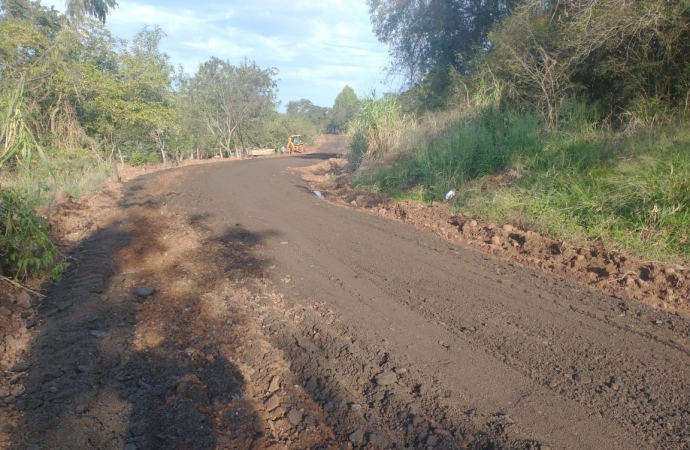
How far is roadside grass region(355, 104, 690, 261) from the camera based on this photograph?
7.37 m

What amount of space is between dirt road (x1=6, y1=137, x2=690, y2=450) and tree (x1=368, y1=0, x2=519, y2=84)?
12.7 meters

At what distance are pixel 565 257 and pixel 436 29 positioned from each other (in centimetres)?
1551

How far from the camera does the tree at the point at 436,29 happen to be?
62.4ft

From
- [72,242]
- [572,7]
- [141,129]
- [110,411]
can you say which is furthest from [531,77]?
[141,129]

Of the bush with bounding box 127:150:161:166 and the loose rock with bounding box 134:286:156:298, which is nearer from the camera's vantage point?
the loose rock with bounding box 134:286:156:298

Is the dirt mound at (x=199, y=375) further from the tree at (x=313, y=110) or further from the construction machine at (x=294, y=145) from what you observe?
the tree at (x=313, y=110)

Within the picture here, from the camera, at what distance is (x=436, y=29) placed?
2027 centimetres

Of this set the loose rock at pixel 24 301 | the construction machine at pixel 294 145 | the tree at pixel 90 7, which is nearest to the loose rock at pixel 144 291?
the loose rock at pixel 24 301

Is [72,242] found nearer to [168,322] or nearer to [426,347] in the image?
[168,322]

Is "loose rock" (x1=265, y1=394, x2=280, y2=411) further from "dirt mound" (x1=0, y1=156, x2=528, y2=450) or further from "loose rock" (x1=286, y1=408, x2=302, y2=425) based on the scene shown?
"loose rock" (x1=286, y1=408, x2=302, y2=425)

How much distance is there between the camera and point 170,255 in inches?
285

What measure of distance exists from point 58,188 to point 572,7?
12886mm

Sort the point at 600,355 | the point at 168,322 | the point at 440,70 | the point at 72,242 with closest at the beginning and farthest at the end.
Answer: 1. the point at 600,355
2. the point at 168,322
3. the point at 72,242
4. the point at 440,70

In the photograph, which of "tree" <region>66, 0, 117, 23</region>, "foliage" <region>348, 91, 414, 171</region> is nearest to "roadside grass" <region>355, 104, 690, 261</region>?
"foliage" <region>348, 91, 414, 171</region>
